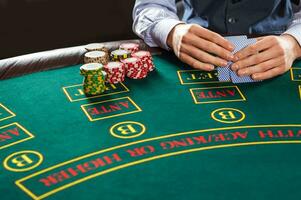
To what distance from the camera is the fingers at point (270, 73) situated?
170 centimetres

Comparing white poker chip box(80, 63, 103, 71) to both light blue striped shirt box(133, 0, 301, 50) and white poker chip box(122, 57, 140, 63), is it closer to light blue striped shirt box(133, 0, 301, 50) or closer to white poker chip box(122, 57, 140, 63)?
white poker chip box(122, 57, 140, 63)

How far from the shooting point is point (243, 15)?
7.55 feet

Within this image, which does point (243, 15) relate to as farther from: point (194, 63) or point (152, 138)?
point (152, 138)

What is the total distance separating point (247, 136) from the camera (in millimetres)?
1324

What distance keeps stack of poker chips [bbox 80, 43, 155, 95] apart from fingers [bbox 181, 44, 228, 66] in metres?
0.15

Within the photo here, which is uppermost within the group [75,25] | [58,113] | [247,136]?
[58,113]

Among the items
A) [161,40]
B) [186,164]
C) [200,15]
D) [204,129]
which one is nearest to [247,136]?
[204,129]

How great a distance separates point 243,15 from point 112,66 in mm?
896

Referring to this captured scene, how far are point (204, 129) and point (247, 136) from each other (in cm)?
12

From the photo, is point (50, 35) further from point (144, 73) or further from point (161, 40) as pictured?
point (144, 73)

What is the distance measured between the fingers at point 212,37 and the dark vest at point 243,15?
0.47 m

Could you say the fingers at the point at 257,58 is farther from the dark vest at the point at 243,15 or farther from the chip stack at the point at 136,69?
the dark vest at the point at 243,15

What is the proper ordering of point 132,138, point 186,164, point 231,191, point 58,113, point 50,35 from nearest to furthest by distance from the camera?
point 231,191 < point 186,164 < point 132,138 < point 58,113 < point 50,35

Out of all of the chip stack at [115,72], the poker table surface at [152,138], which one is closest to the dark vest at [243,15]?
the poker table surface at [152,138]
